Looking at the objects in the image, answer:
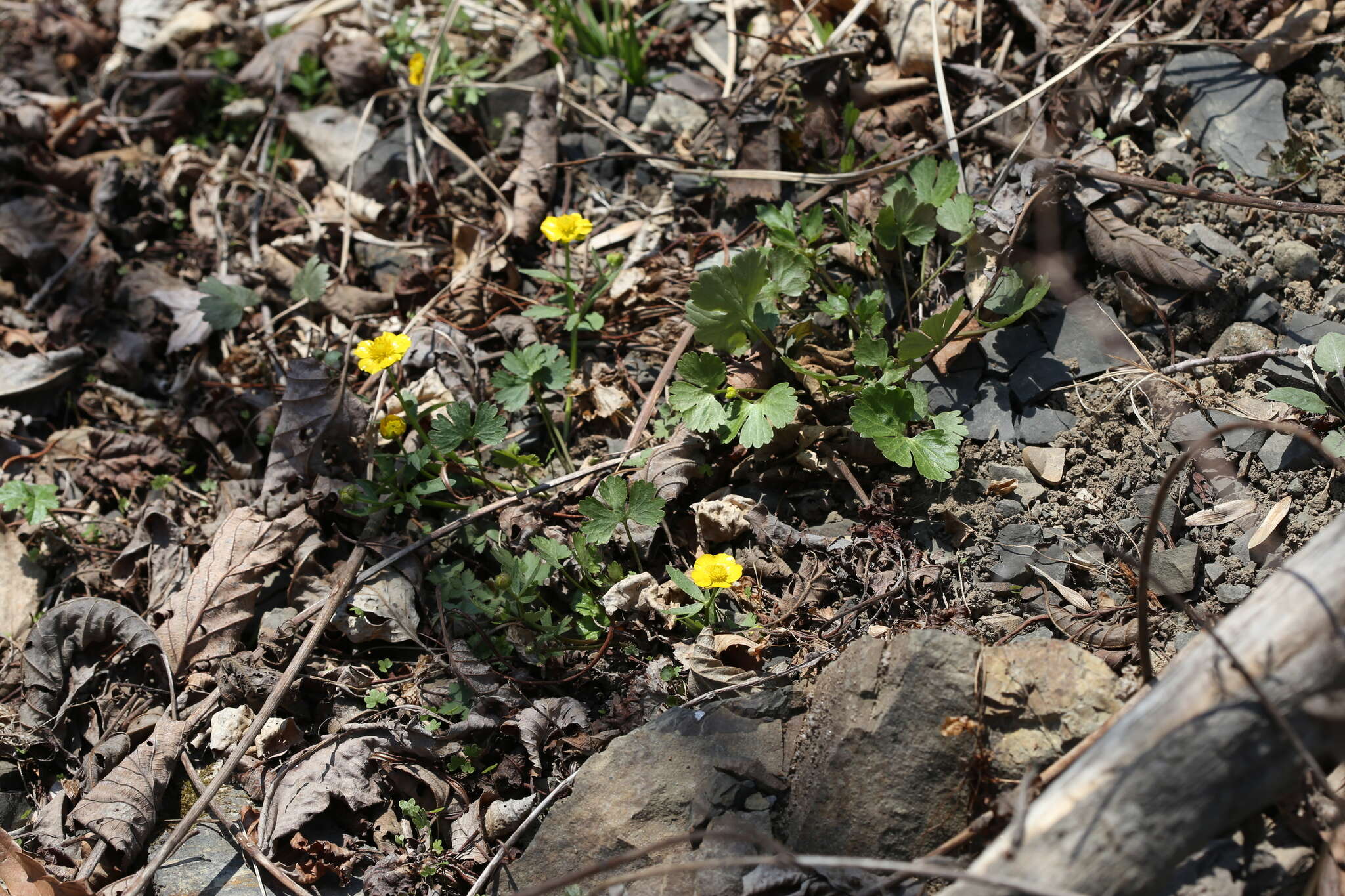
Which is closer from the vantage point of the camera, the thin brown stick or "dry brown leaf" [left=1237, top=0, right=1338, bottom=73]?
the thin brown stick

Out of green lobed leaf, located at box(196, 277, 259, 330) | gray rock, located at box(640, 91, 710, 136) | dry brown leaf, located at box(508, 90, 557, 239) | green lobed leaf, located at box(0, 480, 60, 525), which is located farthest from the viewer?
gray rock, located at box(640, 91, 710, 136)

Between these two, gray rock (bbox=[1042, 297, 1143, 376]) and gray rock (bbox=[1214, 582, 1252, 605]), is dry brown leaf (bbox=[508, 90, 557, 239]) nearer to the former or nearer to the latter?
gray rock (bbox=[1042, 297, 1143, 376])

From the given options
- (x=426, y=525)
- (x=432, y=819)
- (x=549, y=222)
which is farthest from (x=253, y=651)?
(x=549, y=222)

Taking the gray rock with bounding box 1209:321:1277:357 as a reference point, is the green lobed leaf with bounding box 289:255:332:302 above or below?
below

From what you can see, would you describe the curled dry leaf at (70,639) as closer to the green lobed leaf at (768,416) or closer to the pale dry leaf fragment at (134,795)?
the pale dry leaf fragment at (134,795)

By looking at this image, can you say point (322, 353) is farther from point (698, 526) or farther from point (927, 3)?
point (927, 3)

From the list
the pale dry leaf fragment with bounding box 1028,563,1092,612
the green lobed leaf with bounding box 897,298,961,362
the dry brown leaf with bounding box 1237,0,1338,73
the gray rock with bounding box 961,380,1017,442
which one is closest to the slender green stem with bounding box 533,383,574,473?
the green lobed leaf with bounding box 897,298,961,362

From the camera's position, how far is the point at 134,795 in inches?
105

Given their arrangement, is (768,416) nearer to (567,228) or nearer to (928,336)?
(928,336)

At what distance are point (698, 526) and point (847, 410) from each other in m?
0.60

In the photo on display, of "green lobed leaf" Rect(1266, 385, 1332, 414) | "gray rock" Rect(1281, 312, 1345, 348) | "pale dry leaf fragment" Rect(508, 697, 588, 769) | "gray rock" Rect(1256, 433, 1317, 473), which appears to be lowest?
"pale dry leaf fragment" Rect(508, 697, 588, 769)

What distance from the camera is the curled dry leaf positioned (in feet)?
9.78

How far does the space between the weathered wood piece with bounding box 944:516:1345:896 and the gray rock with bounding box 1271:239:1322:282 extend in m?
1.59

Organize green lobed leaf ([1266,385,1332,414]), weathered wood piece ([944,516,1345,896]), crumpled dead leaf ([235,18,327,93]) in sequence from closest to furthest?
weathered wood piece ([944,516,1345,896]) < green lobed leaf ([1266,385,1332,414]) < crumpled dead leaf ([235,18,327,93])
